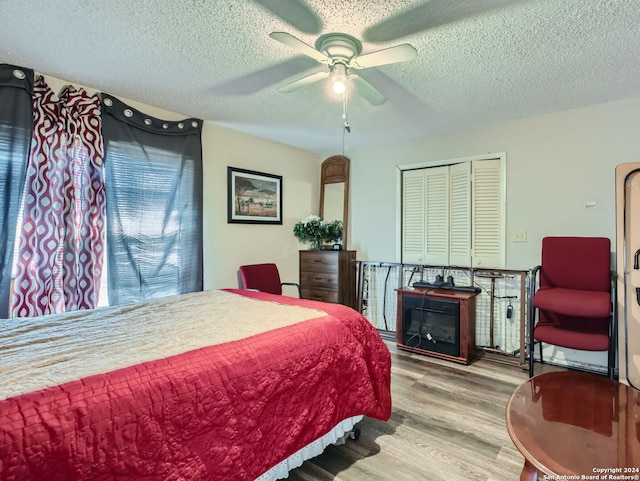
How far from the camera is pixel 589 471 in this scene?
1073 mm

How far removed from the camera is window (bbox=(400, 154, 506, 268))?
345 cm

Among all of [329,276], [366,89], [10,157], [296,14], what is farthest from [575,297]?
[10,157]

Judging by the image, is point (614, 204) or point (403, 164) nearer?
point (614, 204)

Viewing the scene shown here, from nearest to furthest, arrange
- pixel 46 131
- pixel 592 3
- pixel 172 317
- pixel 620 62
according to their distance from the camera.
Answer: pixel 592 3 → pixel 172 317 → pixel 620 62 → pixel 46 131

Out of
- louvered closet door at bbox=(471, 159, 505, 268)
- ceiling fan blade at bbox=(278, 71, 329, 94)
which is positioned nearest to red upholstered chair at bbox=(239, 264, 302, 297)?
ceiling fan blade at bbox=(278, 71, 329, 94)

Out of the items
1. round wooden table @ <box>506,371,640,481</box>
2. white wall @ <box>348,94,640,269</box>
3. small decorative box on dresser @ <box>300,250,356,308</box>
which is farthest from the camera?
small decorative box on dresser @ <box>300,250,356,308</box>

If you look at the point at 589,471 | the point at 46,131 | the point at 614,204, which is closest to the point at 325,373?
the point at 589,471

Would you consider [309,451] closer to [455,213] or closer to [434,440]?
[434,440]

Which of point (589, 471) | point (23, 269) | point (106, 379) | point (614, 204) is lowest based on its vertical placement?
point (589, 471)

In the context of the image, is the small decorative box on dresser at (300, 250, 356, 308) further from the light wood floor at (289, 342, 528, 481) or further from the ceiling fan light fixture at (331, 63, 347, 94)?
the ceiling fan light fixture at (331, 63, 347, 94)

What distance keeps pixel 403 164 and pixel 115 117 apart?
9.97ft

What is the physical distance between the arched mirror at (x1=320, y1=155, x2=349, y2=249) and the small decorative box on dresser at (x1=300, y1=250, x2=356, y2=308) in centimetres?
53

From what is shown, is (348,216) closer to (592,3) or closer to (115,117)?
(115,117)

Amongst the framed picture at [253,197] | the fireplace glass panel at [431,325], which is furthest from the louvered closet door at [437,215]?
the framed picture at [253,197]
